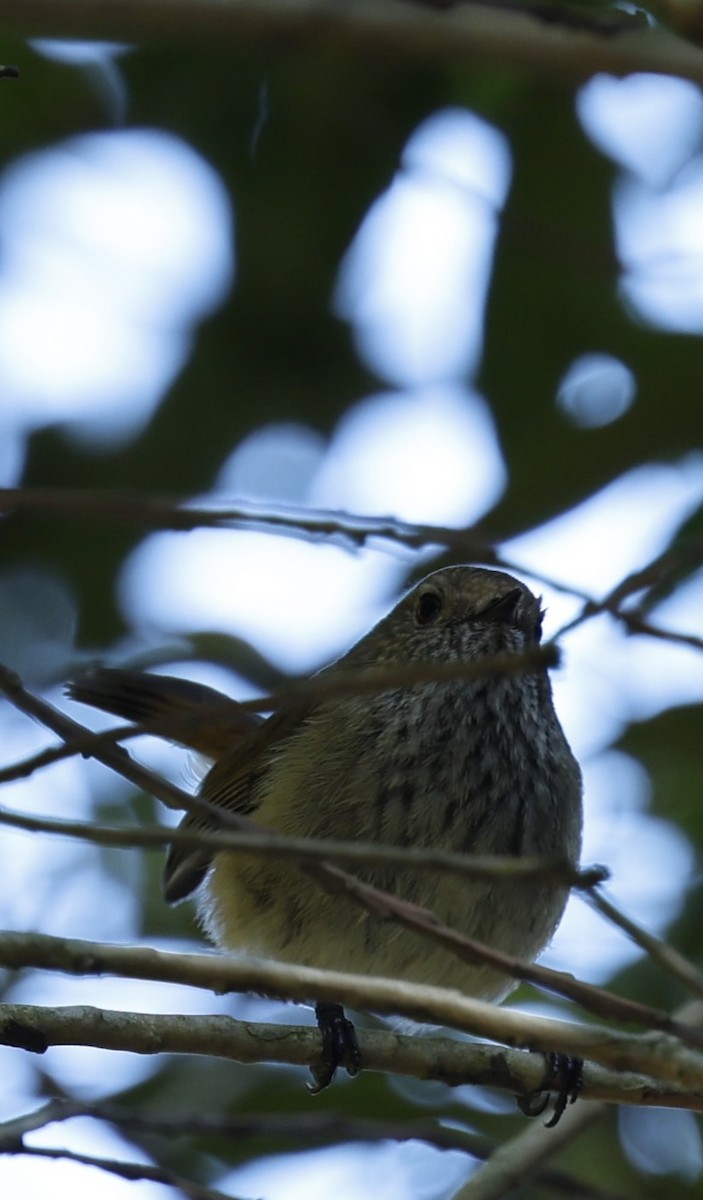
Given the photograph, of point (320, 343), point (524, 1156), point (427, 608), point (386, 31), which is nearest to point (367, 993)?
point (386, 31)

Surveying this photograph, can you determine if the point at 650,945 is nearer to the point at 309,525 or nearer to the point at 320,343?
the point at 309,525

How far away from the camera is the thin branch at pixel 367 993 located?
2.29 meters

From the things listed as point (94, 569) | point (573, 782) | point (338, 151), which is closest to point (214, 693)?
Answer: point (94, 569)

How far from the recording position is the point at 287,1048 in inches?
132

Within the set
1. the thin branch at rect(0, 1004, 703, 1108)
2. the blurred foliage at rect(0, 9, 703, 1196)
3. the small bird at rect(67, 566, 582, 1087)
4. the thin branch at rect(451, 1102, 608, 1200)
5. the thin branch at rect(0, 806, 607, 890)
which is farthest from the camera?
the blurred foliage at rect(0, 9, 703, 1196)

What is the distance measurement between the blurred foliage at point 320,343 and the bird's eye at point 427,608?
31 centimetres

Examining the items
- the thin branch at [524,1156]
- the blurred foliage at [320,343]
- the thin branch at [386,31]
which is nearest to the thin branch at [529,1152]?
the thin branch at [524,1156]

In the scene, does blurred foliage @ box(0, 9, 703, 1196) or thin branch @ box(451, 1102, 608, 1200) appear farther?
blurred foliage @ box(0, 9, 703, 1196)

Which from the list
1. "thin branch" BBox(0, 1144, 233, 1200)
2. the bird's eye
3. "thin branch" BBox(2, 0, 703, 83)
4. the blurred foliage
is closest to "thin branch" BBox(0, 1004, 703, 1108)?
"thin branch" BBox(0, 1144, 233, 1200)

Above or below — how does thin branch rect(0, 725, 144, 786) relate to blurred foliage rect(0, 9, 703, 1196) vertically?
below

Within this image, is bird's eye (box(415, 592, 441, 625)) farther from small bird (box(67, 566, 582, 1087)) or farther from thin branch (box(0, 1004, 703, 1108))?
thin branch (box(0, 1004, 703, 1108))

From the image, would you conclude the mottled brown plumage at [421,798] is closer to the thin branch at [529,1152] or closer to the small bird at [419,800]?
the small bird at [419,800]

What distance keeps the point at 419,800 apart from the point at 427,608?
0.98m

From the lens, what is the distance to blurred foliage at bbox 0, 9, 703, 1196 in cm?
558
